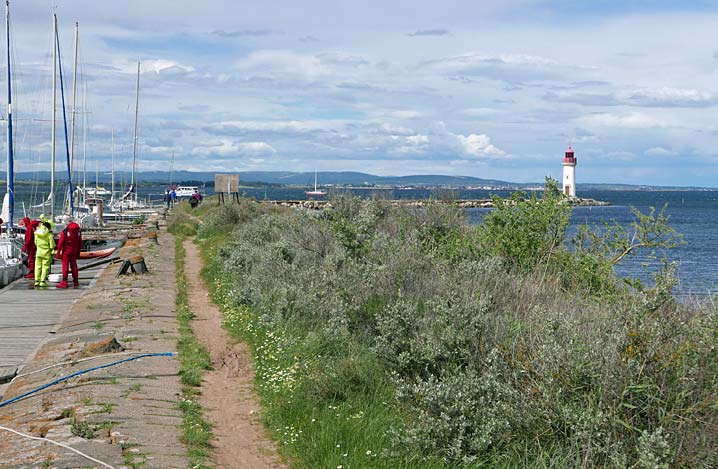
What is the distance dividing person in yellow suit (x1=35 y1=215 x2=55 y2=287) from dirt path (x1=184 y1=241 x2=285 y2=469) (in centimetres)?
666

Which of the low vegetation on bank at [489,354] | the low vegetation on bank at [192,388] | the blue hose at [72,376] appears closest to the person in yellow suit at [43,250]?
the low vegetation on bank at [192,388]

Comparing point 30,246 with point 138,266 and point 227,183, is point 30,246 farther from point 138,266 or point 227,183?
point 227,183

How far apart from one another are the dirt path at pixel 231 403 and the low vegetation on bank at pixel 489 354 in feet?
0.71

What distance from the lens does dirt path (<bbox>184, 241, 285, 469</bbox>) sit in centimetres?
768

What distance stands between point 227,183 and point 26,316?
109 feet

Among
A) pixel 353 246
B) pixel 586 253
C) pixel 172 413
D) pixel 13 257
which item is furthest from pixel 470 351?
pixel 13 257

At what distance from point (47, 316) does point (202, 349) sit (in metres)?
5.34

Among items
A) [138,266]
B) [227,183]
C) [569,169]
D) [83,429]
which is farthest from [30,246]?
[569,169]

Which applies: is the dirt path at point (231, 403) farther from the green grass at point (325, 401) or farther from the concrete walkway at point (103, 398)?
the concrete walkway at point (103, 398)

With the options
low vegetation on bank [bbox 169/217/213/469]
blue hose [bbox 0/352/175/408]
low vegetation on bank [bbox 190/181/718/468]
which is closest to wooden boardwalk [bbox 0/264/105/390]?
blue hose [bbox 0/352/175/408]

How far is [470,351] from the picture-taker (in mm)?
8117

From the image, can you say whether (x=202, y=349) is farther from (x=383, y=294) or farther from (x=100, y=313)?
(x=100, y=313)

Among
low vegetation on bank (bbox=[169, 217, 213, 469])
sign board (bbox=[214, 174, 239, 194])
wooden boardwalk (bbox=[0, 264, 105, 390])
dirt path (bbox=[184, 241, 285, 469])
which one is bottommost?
wooden boardwalk (bbox=[0, 264, 105, 390])

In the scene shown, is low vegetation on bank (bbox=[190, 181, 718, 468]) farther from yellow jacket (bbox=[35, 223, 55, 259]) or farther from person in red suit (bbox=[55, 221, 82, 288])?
yellow jacket (bbox=[35, 223, 55, 259])
